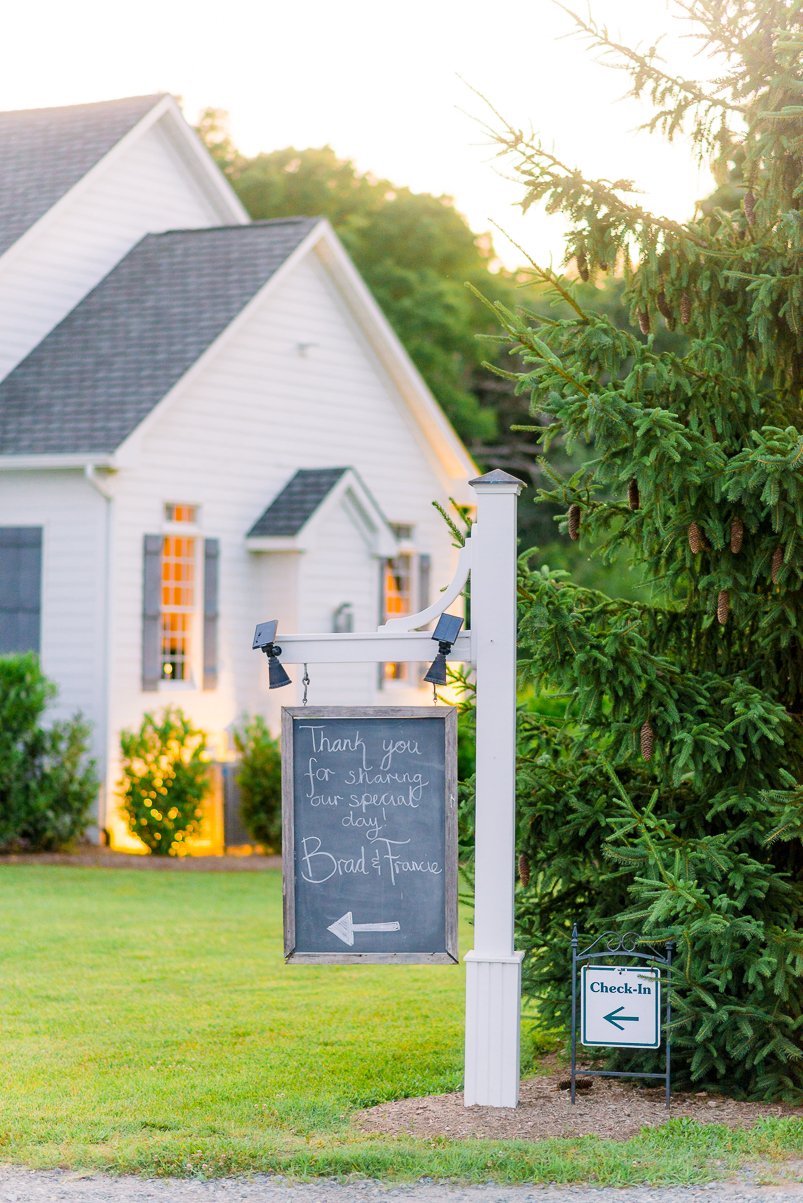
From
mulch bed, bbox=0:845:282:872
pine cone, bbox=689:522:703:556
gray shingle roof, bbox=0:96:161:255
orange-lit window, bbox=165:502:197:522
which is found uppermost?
gray shingle roof, bbox=0:96:161:255

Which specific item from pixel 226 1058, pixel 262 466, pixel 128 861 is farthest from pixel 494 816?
pixel 262 466

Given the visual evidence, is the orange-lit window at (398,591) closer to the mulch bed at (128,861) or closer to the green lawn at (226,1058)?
the mulch bed at (128,861)

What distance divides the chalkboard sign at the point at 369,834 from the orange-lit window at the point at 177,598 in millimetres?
11192

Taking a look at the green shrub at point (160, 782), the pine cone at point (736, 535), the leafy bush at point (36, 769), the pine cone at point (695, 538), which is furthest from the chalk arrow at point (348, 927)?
the green shrub at point (160, 782)

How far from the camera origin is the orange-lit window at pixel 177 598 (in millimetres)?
18547

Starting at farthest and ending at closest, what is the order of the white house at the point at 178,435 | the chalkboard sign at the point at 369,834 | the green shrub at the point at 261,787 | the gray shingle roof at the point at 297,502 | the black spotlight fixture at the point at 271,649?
the gray shingle roof at the point at 297,502
the green shrub at the point at 261,787
the white house at the point at 178,435
the black spotlight fixture at the point at 271,649
the chalkboard sign at the point at 369,834

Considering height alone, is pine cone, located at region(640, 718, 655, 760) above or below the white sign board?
above

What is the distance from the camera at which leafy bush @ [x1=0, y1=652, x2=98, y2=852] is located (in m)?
16.4

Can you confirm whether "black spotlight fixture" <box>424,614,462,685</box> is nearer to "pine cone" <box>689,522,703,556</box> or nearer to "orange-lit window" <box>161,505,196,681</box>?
"pine cone" <box>689,522,703,556</box>

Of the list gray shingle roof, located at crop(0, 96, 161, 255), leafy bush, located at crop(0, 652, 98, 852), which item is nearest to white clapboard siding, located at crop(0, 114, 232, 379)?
gray shingle roof, located at crop(0, 96, 161, 255)

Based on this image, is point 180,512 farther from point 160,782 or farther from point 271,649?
point 271,649

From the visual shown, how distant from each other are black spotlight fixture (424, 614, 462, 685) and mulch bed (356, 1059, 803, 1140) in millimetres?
1852

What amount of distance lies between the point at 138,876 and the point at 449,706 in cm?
907

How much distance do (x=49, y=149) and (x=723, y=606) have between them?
15.5 m
